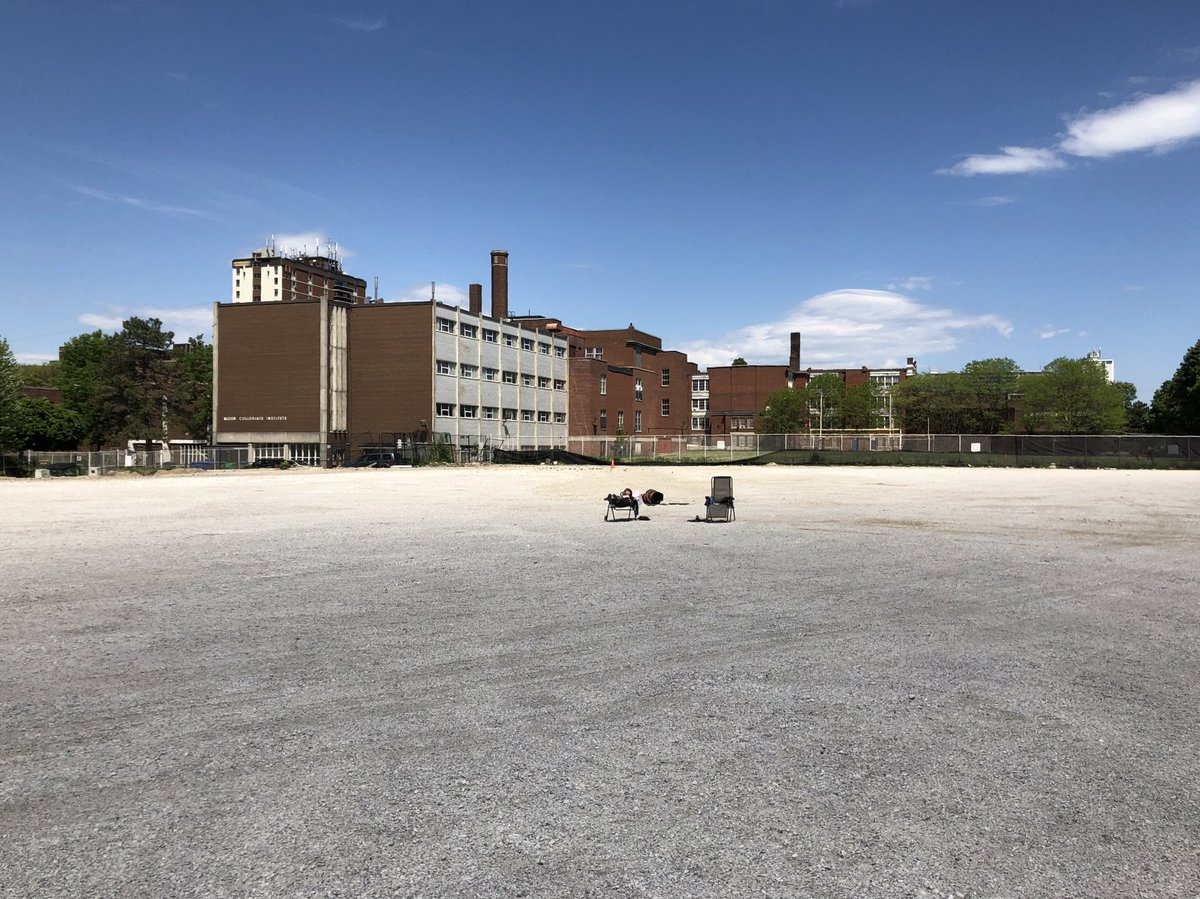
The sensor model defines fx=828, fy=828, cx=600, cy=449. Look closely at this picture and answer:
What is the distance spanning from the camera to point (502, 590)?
35.7ft

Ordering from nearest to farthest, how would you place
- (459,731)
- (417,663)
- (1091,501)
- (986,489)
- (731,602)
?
(459,731), (417,663), (731,602), (1091,501), (986,489)

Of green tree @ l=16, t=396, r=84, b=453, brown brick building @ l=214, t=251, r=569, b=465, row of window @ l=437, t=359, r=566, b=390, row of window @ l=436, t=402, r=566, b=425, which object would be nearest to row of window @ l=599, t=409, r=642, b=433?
row of window @ l=436, t=402, r=566, b=425

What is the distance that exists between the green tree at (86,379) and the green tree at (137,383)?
3.64 ft

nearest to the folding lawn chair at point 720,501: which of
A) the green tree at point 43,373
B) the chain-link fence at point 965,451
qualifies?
the chain-link fence at point 965,451

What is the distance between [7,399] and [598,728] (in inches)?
2462

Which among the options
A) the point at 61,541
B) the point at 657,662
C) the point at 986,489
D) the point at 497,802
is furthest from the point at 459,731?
the point at 986,489

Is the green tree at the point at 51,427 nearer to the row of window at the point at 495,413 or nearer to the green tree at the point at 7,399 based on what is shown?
the green tree at the point at 7,399

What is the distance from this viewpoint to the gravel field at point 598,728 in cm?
402

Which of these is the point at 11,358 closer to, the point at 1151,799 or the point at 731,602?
the point at 731,602

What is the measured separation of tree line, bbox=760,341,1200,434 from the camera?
101 m

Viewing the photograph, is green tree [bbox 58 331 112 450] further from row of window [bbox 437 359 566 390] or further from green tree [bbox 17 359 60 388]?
row of window [bbox 437 359 566 390]

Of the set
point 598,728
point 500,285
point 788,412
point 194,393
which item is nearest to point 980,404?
point 788,412

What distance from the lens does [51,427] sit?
82.9m

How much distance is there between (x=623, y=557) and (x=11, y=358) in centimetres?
5964
